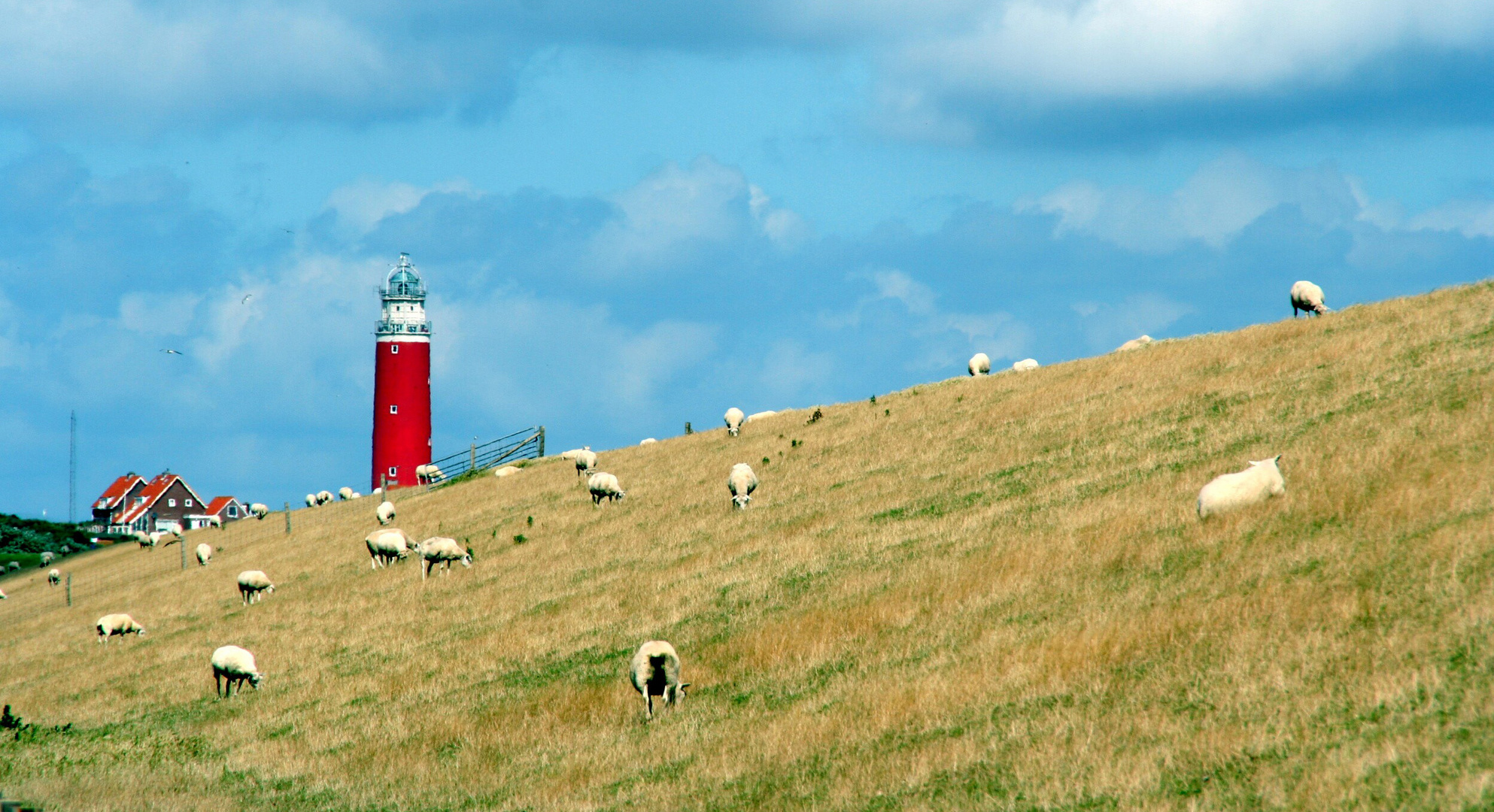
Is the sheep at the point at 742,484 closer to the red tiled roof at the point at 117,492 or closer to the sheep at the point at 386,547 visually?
the sheep at the point at 386,547

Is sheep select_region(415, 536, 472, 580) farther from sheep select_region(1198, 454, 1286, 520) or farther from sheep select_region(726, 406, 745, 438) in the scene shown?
sheep select_region(1198, 454, 1286, 520)

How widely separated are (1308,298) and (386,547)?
28.4 meters

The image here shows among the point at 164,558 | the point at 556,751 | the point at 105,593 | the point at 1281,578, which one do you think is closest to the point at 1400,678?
the point at 1281,578

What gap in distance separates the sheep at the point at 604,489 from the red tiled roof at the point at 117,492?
95.1 meters

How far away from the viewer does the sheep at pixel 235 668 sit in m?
25.3

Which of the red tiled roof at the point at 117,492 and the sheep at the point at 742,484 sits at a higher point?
the red tiled roof at the point at 117,492

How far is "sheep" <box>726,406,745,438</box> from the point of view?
45.3 metres

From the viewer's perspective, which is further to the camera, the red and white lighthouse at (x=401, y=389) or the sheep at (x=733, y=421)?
the red and white lighthouse at (x=401, y=389)

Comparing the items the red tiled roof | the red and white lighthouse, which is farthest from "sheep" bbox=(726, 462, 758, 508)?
the red tiled roof

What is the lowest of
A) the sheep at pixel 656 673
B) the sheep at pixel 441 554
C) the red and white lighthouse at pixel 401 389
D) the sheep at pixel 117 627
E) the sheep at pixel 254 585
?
the sheep at pixel 656 673

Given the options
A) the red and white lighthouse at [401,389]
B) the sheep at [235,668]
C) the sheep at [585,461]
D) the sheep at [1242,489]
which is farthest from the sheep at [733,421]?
the red and white lighthouse at [401,389]

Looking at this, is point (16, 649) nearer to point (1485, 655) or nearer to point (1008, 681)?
point (1008, 681)

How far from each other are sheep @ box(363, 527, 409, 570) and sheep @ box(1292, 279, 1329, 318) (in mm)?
27607

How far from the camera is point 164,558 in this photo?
55.2 metres
